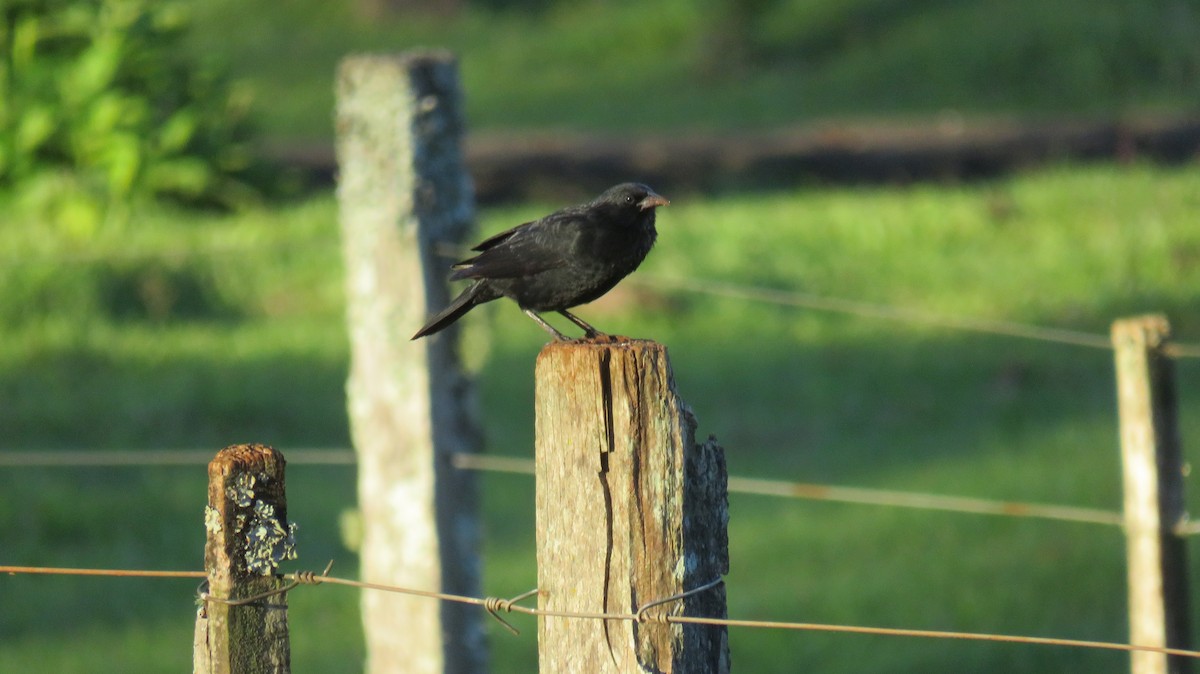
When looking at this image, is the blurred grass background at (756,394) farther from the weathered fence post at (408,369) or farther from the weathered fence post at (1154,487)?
the weathered fence post at (1154,487)

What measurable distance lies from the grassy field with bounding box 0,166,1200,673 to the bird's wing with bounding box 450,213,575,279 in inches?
40.1

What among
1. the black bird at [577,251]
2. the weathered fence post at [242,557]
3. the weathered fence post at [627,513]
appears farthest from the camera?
the black bird at [577,251]

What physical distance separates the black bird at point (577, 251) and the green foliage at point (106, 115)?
868cm

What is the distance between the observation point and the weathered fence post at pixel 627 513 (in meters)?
2.63

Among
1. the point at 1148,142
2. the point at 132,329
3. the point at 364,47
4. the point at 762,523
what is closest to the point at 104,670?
the point at 762,523

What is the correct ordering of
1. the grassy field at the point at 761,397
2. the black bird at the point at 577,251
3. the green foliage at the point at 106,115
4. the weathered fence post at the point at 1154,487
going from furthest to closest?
the green foliage at the point at 106,115
the grassy field at the point at 761,397
the weathered fence post at the point at 1154,487
the black bird at the point at 577,251

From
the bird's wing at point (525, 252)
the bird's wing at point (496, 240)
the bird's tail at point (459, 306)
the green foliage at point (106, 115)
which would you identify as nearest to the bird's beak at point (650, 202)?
the bird's wing at point (525, 252)

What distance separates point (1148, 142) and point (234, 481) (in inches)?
605

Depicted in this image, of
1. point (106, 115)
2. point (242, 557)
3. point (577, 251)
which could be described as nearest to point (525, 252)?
point (577, 251)

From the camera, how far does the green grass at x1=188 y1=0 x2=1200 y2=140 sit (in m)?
21.4

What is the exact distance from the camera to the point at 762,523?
8.66 metres

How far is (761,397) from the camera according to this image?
33.8ft

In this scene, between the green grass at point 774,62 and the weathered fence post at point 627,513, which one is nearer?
the weathered fence post at point 627,513

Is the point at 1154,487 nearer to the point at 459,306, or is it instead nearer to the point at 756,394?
the point at 459,306
